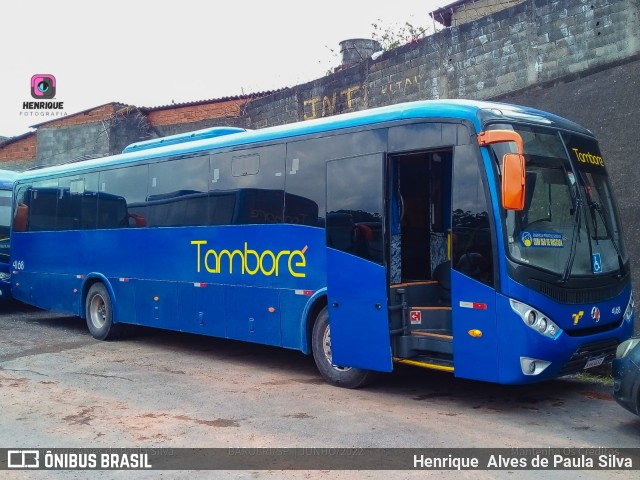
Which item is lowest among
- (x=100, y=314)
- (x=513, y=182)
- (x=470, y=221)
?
(x=100, y=314)

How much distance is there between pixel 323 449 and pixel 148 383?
3623 millimetres

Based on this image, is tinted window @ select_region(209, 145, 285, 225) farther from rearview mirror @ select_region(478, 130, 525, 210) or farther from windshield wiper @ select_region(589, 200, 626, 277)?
windshield wiper @ select_region(589, 200, 626, 277)

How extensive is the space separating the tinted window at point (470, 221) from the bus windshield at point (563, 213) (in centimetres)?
23

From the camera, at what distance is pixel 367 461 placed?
5754 millimetres

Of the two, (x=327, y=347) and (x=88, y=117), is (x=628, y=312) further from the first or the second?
(x=88, y=117)

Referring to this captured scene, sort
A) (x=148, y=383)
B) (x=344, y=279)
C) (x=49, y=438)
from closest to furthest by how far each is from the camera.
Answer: (x=49, y=438)
(x=344, y=279)
(x=148, y=383)

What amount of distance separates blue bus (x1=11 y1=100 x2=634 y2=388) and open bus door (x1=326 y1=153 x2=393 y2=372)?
0.06ft

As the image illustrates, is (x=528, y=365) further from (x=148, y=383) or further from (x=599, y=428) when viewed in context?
(x=148, y=383)

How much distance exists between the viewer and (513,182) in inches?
254

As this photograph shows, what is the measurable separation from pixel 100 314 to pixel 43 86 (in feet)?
37.9

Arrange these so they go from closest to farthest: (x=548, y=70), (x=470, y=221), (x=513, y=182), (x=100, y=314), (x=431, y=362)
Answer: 1. (x=513, y=182)
2. (x=470, y=221)
3. (x=431, y=362)
4. (x=100, y=314)
5. (x=548, y=70)

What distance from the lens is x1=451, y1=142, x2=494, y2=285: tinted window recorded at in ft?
23.0

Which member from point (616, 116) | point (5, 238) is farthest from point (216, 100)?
point (616, 116)

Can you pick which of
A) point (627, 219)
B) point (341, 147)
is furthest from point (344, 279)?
point (627, 219)
